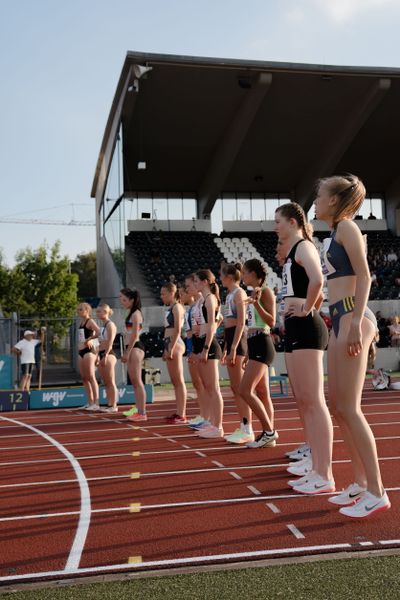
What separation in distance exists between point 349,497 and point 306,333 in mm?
1145

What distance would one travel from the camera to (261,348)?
6.39 meters

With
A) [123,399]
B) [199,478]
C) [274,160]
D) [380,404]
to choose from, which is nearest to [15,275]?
[274,160]

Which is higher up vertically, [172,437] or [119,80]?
[119,80]

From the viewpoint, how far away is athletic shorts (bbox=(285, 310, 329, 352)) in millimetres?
4625

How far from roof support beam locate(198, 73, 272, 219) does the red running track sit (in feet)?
63.6

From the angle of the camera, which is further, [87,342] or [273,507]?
[87,342]

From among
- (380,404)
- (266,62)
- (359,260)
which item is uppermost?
(266,62)

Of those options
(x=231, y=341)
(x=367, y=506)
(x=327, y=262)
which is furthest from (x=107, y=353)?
(x=367, y=506)

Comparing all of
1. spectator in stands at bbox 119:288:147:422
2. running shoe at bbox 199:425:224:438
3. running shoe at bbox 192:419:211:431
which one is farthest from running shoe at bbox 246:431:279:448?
spectator in stands at bbox 119:288:147:422

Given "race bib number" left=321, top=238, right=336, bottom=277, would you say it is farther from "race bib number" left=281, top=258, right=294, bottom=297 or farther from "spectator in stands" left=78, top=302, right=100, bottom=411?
"spectator in stands" left=78, top=302, right=100, bottom=411

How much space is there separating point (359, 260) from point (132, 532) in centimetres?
204

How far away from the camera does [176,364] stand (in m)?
8.89

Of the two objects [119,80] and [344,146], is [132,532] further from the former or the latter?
[344,146]

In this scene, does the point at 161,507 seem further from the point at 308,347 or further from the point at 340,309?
the point at 340,309
